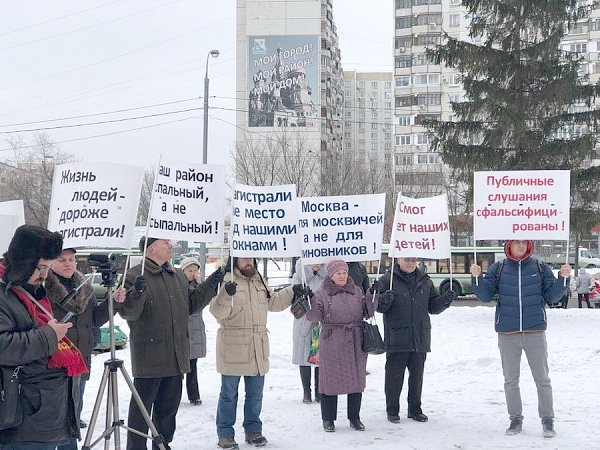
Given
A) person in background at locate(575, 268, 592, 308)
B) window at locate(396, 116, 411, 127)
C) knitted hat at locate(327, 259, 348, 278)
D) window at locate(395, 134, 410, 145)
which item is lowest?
person in background at locate(575, 268, 592, 308)

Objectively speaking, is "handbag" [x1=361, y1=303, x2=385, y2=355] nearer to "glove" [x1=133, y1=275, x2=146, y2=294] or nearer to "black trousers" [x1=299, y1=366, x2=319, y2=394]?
"black trousers" [x1=299, y1=366, x2=319, y2=394]

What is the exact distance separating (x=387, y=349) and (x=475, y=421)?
47.2 inches

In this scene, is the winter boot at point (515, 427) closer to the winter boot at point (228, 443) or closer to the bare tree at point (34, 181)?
the winter boot at point (228, 443)

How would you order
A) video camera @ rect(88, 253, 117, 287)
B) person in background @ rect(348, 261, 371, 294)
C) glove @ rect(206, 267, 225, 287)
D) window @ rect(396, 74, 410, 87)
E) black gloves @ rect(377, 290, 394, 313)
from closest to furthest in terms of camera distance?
video camera @ rect(88, 253, 117, 287)
glove @ rect(206, 267, 225, 287)
black gloves @ rect(377, 290, 394, 313)
person in background @ rect(348, 261, 371, 294)
window @ rect(396, 74, 410, 87)

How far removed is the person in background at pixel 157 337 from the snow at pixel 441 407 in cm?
76

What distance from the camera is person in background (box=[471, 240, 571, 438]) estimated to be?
7.23 metres

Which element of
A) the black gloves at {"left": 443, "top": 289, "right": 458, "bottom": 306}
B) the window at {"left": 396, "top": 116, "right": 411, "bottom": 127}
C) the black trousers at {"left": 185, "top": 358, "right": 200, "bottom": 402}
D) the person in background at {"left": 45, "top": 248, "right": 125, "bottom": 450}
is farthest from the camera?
the window at {"left": 396, "top": 116, "right": 411, "bottom": 127}

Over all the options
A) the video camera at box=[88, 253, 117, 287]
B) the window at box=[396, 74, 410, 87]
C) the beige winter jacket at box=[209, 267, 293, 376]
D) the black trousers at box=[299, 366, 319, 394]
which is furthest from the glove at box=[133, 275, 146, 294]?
the window at box=[396, 74, 410, 87]

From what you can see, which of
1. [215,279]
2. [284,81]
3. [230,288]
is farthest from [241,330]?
[284,81]

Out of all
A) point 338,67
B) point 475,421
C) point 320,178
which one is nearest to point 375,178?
point 320,178

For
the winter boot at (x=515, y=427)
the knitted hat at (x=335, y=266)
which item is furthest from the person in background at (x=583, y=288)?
the knitted hat at (x=335, y=266)

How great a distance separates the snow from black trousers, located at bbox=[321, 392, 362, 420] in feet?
0.53

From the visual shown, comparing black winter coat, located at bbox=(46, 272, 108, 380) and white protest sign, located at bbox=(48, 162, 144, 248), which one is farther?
black winter coat, located at bbox=(46, 272, 108, 380)

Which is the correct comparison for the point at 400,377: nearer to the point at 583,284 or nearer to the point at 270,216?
the point at 270,216
